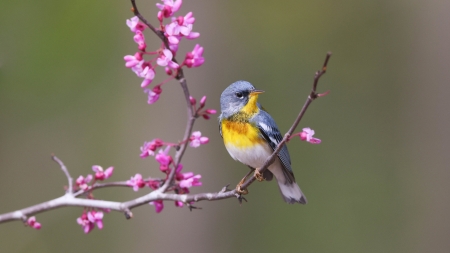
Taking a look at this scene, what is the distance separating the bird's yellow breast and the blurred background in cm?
322

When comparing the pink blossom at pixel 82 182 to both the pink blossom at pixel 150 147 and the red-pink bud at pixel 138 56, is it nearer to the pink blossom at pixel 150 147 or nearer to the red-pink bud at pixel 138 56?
the pink blossom at pixel 150 147

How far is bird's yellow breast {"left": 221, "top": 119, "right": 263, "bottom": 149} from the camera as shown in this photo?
9.80ft

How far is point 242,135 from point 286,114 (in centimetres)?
438

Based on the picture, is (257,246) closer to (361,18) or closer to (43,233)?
(43,233)

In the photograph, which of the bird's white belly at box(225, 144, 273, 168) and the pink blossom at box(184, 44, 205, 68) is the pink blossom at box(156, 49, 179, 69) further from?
the bird's white belly at box(225, 144, 273, 168)

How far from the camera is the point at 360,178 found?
7.95 m

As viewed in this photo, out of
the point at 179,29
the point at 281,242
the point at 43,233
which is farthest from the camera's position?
the point at 281,242

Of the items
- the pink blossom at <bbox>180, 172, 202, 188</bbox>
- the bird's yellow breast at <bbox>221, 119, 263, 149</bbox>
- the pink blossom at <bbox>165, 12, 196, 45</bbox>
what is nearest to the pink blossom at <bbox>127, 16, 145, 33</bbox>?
the pink blossom at <bbox>165, 12, 196, 45</bbox>

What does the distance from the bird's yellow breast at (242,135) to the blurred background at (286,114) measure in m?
3.22

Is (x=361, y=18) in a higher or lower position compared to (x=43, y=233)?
higher

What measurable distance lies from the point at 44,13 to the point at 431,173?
572 centimetres

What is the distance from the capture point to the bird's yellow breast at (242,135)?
2986mm

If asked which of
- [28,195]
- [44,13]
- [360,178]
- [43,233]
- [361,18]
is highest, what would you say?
[361,18]

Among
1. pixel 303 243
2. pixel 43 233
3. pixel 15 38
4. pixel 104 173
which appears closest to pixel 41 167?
pixel 43 233
